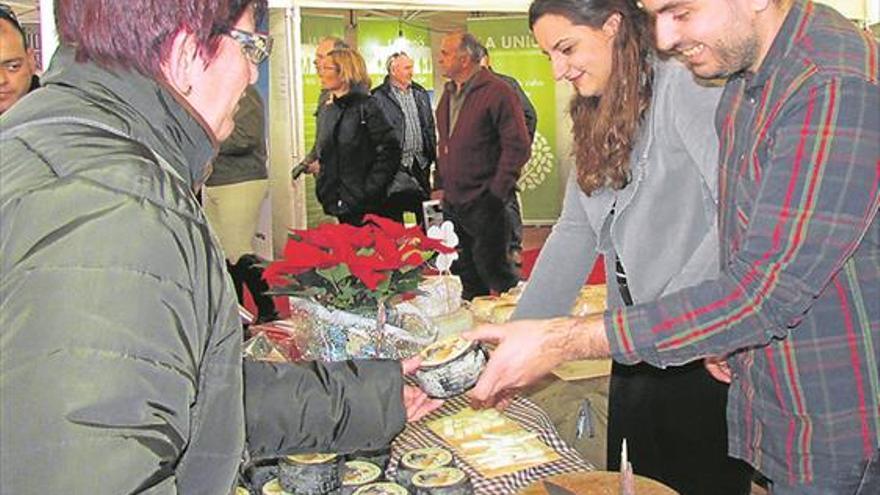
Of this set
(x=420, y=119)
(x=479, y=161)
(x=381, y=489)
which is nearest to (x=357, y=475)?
(x=381, y=489)

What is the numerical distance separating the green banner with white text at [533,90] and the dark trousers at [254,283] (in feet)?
16.4

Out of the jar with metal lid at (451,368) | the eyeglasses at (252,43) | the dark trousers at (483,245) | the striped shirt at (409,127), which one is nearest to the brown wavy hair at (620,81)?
the jar with metal lid at (451,368)

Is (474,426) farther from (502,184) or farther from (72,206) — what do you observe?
(502,184)

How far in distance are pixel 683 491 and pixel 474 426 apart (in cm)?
52

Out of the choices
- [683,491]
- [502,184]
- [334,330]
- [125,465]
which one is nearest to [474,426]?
[334,330]

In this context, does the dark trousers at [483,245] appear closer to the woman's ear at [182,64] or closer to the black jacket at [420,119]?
the black jacket at [420,119]

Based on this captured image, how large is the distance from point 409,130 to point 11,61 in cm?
371

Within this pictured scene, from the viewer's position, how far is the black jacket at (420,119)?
6359mm

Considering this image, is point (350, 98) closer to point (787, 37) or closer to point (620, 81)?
point (620, 81)

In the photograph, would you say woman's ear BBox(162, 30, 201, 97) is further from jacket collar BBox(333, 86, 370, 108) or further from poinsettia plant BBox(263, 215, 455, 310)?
jacket collar BBox(333, 86, 370, 108)

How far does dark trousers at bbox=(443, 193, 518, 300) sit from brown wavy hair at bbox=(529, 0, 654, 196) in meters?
3.32

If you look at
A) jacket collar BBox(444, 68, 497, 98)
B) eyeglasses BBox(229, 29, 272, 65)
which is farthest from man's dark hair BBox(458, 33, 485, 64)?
eyeglasses BBox(229, 29, 272, 65)

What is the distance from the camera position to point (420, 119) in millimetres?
6621

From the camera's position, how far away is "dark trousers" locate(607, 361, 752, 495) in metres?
2.20
